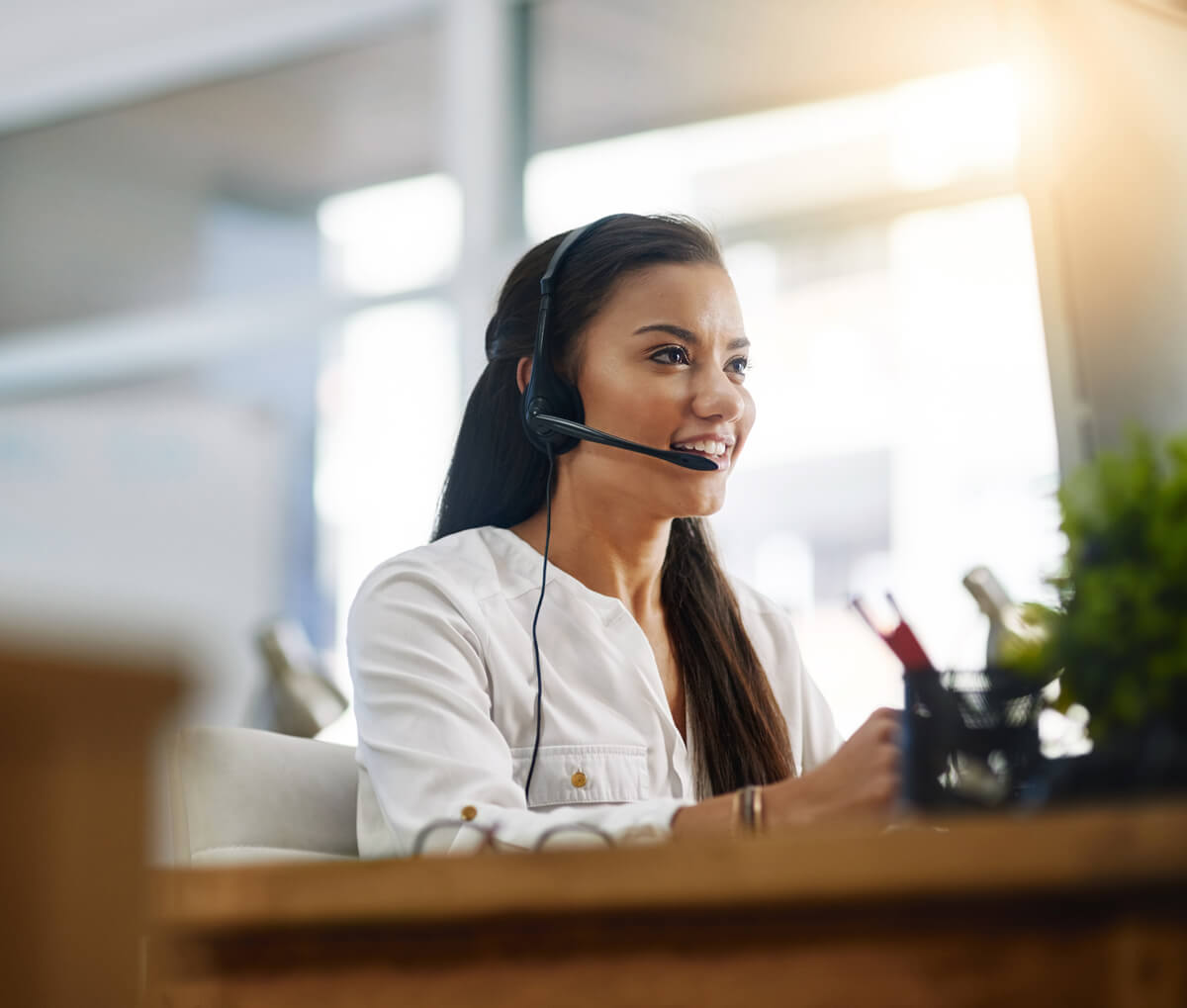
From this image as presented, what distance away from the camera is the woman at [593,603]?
128 centimetres

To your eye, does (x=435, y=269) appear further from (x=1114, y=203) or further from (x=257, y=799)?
(x=257, y=799)

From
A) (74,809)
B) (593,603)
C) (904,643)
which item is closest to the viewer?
(74,809)

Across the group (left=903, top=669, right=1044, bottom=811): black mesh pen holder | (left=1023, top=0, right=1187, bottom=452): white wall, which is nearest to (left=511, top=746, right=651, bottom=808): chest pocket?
(left=1023, top=0, right=1187, bottom=452): white wall

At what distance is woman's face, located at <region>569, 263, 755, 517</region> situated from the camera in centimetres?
163

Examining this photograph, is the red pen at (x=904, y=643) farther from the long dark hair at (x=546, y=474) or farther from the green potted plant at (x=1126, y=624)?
the long dark hair at (x=546, y=474)

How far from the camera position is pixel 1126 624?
2.19 ft

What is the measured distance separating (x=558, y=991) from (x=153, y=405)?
4.12m

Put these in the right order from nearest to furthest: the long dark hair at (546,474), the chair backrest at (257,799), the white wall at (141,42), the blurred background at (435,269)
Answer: the chair backrest at (257,799) → the long dark hair at (546,474) → the blurred background at (435,269) → the white wall at (141,42)

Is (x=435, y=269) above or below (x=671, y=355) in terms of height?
above

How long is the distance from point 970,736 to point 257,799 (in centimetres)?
77

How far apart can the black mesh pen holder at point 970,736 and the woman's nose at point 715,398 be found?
923 mm

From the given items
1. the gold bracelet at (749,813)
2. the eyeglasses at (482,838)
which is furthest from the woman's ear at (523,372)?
the gold bracelet at (749,813)

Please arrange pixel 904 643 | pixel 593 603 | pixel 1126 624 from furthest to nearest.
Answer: pixel 593 603
pixel 904 643
pixel 1126 624

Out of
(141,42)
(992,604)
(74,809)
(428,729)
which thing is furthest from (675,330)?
(141,42)
